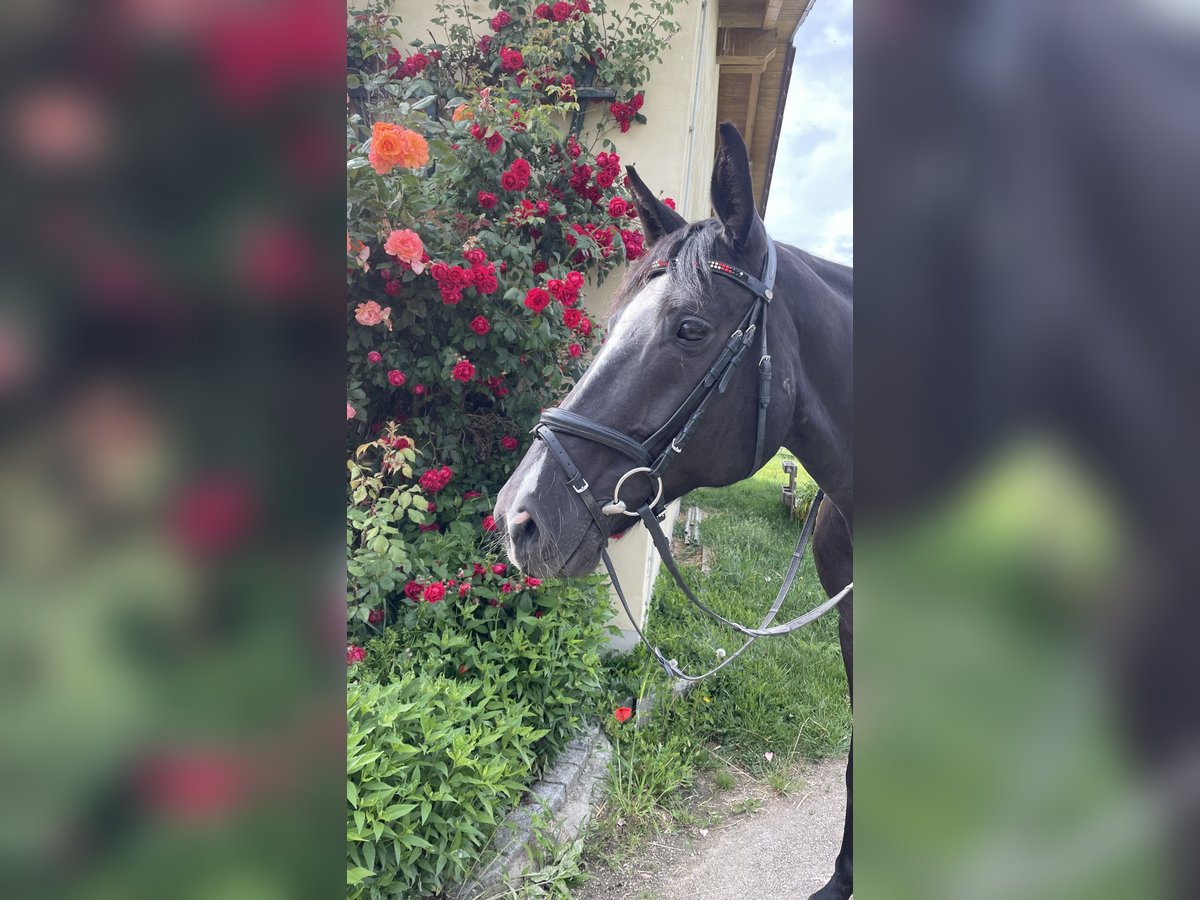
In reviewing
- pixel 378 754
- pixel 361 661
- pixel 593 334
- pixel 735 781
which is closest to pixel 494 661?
pixel 361 661

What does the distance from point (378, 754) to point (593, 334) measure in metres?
2.12

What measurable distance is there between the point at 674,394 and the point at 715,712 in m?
2.39

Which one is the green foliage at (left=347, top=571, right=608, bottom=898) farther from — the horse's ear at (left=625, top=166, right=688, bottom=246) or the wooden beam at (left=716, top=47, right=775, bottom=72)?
the wooden beam at (left=716, top=47, right=775, bottom=72)

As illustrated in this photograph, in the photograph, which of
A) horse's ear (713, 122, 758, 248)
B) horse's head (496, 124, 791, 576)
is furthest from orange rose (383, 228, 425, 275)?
horse's ear (713, 122, 758, 248)

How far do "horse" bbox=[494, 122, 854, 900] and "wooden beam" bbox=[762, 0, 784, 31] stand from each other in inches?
139

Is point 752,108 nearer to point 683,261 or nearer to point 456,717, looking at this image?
point 683,261

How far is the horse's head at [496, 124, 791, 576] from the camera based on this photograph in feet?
5.61

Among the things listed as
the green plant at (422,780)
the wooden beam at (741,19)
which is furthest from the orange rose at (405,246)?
the wooden beam at (741,19)

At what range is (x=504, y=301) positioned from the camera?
300cm

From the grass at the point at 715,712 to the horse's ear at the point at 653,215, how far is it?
2.19m

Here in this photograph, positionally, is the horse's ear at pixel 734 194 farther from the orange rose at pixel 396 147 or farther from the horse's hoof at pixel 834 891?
the horse's hoof at pixel 834 891
